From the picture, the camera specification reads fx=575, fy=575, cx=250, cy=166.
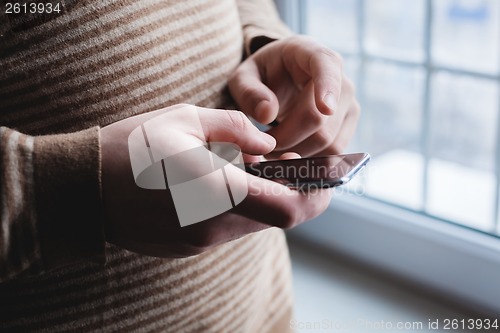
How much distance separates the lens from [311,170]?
0.44 meters

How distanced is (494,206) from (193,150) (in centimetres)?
69

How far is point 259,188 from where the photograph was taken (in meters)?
0.41

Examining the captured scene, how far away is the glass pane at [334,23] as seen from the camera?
1.05 meters

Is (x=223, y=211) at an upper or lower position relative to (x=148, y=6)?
lower

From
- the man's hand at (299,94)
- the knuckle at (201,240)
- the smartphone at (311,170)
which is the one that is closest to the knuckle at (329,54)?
the man's hand at (299,94)

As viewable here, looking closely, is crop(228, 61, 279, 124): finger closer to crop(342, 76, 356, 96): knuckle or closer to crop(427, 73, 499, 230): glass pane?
crop(342, 76, 356, 96): knuckle

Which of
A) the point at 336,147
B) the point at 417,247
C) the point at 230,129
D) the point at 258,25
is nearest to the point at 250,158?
the point at 230,129

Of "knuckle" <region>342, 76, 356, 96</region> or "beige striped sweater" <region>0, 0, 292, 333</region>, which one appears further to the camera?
"knuckle" <region>342, 76, 356, 96</region>

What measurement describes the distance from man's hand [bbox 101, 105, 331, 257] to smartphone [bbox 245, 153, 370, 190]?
12 millimetres

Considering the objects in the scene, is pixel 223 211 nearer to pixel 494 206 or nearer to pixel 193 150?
pixel 193 150

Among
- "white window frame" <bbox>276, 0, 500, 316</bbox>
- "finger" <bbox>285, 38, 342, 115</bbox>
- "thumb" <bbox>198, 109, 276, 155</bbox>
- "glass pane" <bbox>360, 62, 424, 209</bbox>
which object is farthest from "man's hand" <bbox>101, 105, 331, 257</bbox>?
"glass pane" <bbox>360, 62, 424, 209</bbox>

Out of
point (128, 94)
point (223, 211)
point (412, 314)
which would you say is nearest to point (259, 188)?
point (223, 211)

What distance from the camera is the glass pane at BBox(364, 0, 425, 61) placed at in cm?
96

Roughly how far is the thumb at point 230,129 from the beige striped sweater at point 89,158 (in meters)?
0.08
